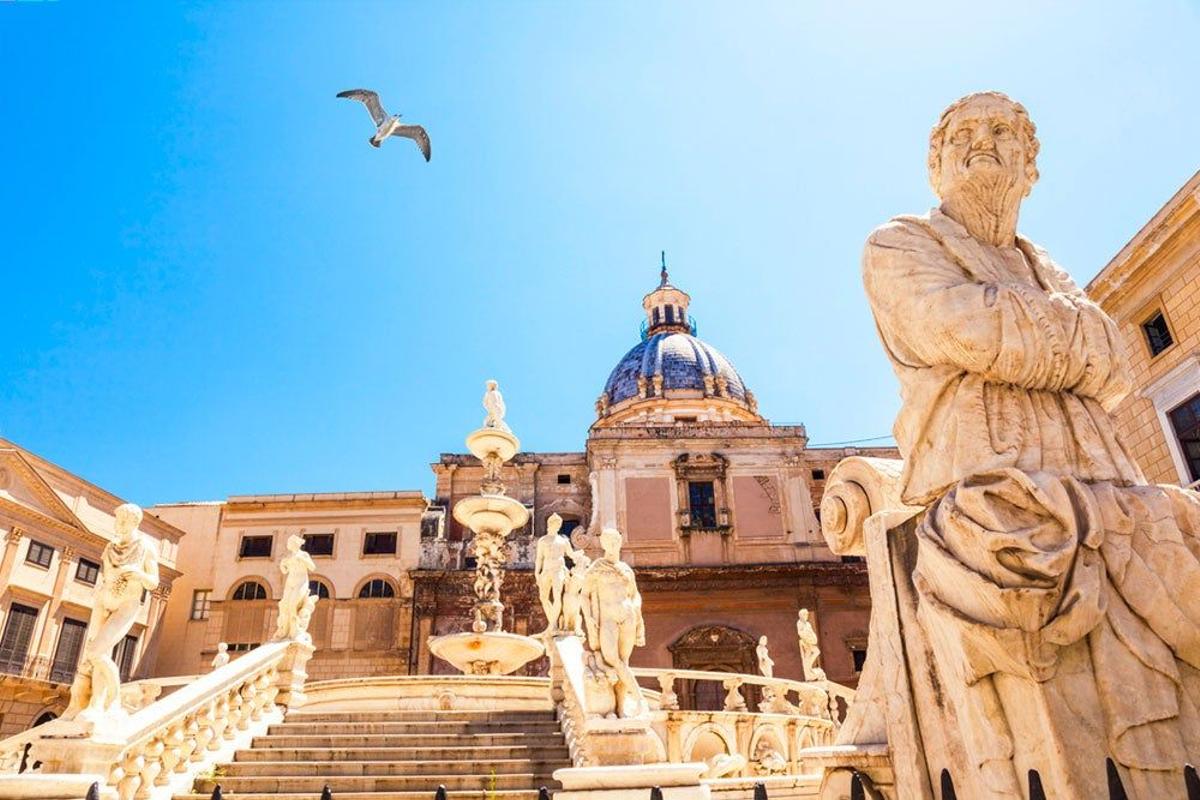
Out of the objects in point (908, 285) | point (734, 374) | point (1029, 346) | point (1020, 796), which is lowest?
point (1020, 796)

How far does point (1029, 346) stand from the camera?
288cm

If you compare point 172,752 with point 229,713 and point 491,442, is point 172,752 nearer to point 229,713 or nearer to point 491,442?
point 229,713

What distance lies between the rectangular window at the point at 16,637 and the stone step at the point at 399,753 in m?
20.7

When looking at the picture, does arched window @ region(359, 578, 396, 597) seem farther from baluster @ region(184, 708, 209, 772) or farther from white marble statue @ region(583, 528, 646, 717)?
white marble statue @ region(583, 528, 646, 717)

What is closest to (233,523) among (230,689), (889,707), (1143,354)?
(230,689)

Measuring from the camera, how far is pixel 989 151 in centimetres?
331

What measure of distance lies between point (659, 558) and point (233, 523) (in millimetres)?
16752

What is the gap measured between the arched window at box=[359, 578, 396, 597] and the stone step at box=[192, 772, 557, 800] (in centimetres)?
2379

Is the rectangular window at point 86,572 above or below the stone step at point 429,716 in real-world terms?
above

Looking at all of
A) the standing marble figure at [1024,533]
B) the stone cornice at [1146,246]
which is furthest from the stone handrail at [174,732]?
the stone cornice at [1146,246]

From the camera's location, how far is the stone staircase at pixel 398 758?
7.59 m

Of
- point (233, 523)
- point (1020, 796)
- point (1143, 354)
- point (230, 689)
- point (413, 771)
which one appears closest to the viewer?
point (1020, 796)

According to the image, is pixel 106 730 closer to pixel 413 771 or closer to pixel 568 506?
pixel 413 771

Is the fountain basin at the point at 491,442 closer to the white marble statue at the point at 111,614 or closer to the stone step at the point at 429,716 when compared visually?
the stone step at the point at 429,716
